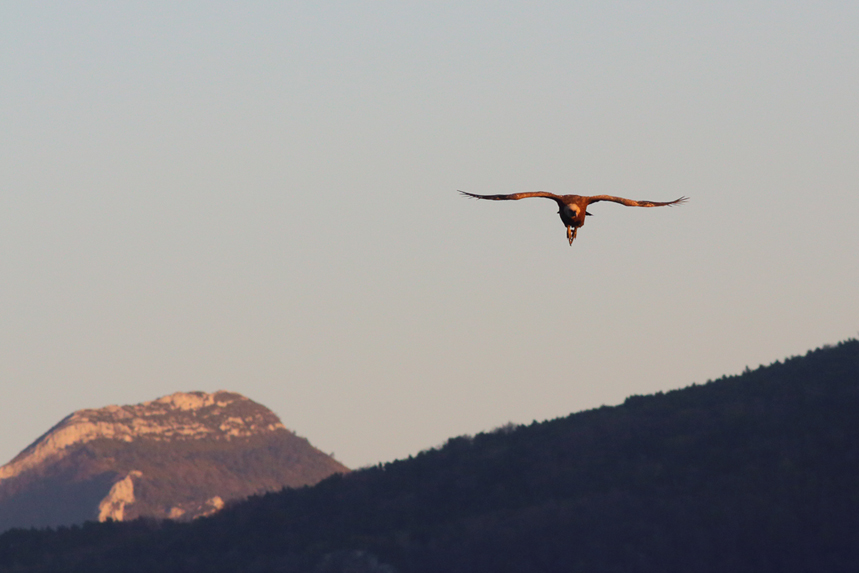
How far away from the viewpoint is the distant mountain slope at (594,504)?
59.1 m

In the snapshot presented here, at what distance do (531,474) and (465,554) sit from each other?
14.8 meters

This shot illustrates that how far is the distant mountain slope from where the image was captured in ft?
194

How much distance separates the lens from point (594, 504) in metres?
67.0

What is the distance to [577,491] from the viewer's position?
238 ft

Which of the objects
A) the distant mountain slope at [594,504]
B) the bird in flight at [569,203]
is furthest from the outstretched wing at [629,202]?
the distant mountain slope at [594,504]

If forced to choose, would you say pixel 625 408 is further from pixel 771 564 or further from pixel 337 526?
pixel 771 564

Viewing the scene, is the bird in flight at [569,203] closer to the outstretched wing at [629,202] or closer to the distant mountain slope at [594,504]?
the outstretched wing at [629,202]

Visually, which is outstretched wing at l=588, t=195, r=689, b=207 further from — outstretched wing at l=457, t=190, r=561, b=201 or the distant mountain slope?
the distant mountain slope

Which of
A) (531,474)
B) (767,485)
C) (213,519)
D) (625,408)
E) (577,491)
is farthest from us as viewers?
(625,408)

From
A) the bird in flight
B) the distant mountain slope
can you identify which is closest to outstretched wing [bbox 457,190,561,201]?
the bird in flight

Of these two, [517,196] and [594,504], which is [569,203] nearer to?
[517,196]

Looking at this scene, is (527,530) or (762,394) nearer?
(527,530)

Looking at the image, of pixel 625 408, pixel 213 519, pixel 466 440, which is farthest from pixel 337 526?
pixel 625 408

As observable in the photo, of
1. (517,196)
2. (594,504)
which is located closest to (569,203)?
(517,196)
